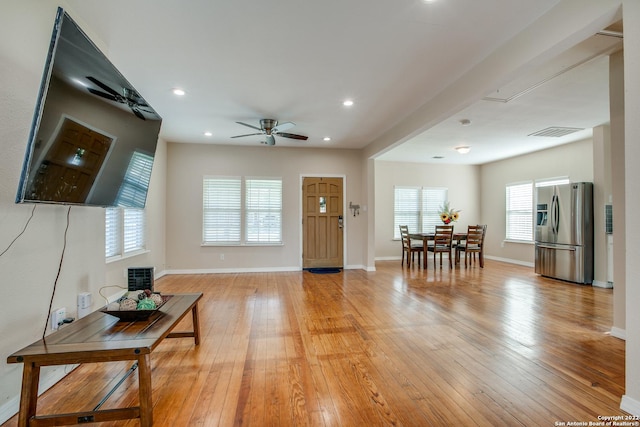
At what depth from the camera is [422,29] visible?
231 cm

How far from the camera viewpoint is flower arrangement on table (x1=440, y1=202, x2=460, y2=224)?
23.2ft

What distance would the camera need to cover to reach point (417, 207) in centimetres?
787

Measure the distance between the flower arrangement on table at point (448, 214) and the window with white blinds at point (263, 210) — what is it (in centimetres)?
407

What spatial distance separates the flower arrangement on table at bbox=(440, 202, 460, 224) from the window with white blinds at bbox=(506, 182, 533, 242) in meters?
1.22

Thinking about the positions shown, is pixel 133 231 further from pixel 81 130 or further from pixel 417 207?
pixel 417 207

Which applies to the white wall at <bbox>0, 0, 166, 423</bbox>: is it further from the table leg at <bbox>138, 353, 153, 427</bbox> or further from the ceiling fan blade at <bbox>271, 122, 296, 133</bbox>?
the ceiling fan blade at <bbox>271, 122, 296, 133</bbox>

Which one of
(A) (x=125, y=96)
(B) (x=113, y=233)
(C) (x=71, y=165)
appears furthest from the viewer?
(B) (x=113, y=233)

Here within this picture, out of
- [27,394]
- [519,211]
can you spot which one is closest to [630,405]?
[27,394]

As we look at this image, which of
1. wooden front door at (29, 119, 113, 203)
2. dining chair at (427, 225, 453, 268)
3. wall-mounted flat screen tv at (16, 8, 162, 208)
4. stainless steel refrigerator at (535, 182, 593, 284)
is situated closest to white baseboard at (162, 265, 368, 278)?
dining chair at (427, 225, 453, 268)

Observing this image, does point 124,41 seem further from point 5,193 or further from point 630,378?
point 630,378

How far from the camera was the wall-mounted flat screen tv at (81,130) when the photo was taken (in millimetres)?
1450

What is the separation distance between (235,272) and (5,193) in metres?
4.57

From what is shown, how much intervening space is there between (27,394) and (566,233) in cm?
699

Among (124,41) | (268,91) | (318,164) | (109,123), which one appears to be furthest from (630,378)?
(318,164)
